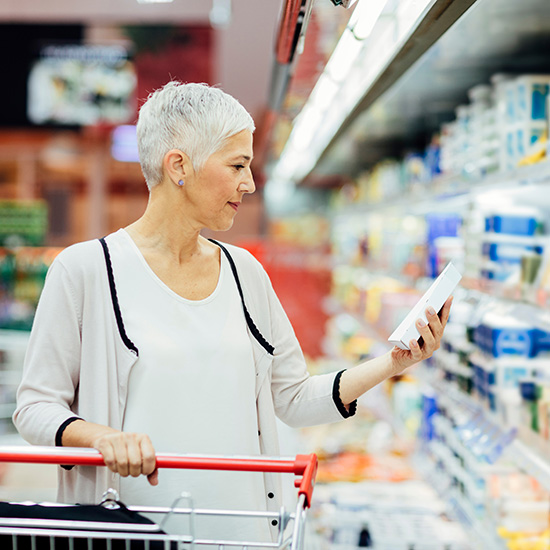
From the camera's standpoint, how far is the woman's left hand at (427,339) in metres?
1.56

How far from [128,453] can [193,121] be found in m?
0.74

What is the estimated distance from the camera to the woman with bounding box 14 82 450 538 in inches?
62.7

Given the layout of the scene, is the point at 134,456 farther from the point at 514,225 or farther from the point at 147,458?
the point at 514,225

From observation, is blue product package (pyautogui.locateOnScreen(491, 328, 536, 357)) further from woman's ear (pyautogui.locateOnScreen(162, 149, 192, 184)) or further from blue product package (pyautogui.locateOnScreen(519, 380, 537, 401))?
woman's ear (pyautogui.locateOnScreen(162, 149, 192, 184))

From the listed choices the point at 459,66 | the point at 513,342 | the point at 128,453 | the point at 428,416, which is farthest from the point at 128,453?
the point at 428,416

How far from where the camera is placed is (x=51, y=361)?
5.17 feet

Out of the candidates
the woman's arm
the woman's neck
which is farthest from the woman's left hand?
the woman's neck

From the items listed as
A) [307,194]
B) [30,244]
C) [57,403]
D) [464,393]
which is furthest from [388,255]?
[30,244]

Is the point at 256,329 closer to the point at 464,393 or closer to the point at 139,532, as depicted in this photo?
the point at 139,532

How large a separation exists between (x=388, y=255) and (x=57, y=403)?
352 cm

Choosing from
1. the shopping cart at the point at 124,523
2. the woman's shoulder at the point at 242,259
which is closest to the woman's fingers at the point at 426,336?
the shopping cart at the point at 124,523

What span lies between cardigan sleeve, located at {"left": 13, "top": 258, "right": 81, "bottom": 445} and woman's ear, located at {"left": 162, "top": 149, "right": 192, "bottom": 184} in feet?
1.04

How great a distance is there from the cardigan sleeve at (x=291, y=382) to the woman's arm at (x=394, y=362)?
0.06m

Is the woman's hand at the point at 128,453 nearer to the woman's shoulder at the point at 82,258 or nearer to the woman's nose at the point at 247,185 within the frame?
the woman's shoulder at the point at 82,258
